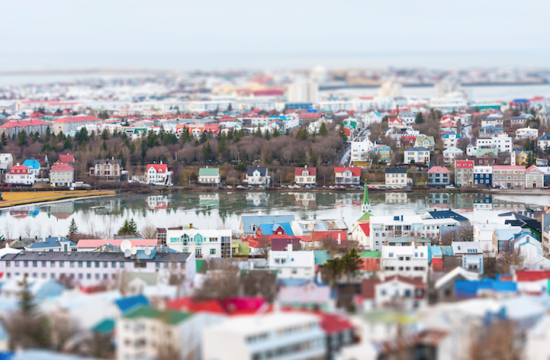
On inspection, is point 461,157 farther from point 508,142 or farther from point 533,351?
point 533,351

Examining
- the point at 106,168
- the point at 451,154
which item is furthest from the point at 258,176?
the point at 451,154

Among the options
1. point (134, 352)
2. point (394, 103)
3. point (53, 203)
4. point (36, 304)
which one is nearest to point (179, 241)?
point (36, 304)

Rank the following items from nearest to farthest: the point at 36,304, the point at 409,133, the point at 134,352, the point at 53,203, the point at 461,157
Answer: the point at 134,352 → the point at 36,304 → the point at 53,203 → the point at 461,157 → the point at 409,133

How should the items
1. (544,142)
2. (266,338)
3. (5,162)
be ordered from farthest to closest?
(544,142), (5,162), (266,338)

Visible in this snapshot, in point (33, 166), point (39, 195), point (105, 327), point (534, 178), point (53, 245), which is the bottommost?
point (105, 327)

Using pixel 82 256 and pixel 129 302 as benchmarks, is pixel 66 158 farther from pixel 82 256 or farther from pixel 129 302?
pixel 129 302

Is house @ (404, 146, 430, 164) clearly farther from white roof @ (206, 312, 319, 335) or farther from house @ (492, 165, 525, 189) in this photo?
white roof @ (206, 312, 319, 335)

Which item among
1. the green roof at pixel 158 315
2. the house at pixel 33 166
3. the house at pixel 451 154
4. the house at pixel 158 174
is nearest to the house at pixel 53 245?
the green roof at pixel 158 315
